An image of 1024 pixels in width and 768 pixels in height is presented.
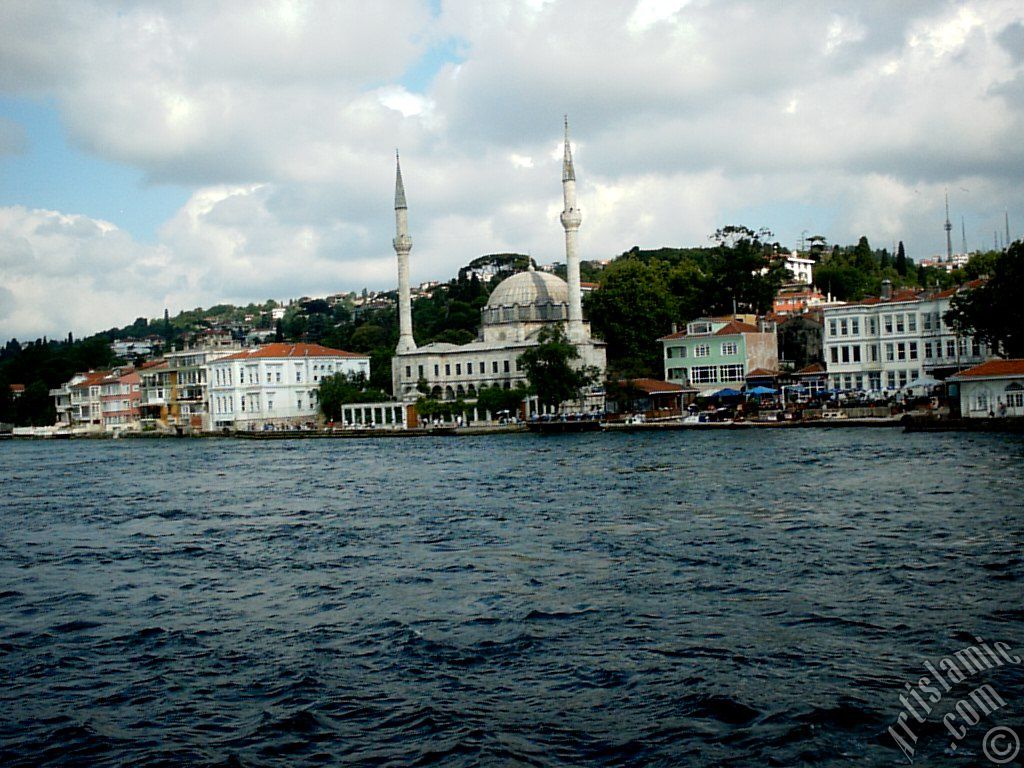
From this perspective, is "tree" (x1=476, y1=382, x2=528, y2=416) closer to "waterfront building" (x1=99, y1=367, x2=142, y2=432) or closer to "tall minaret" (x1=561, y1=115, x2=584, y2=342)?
"tall minaret" (x1=561, y1=115, x2=584, y2=342)

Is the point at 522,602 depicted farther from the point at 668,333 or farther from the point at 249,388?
A: the point at 249,388

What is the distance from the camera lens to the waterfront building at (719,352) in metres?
57.9

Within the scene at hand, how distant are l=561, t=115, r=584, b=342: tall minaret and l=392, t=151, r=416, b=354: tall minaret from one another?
1132 centimetres

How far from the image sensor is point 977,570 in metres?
13.9

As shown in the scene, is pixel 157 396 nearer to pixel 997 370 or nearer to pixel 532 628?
pixel 997 370

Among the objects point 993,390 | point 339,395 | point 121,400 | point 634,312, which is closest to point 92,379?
point 121,400

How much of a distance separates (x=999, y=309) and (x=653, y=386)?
1901 cm

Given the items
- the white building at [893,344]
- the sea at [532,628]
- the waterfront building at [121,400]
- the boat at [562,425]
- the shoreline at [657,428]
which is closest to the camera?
the sea at [532,628]

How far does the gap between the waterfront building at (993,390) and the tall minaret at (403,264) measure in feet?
127

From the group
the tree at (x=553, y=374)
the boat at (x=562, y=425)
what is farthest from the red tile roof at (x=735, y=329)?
the boat at (x=562, y=425)

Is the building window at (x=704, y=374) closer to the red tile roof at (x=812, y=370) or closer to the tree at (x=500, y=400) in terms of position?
the red tile roof at (x=812, y=370)

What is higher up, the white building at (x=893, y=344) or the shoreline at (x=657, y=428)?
the white building at (x=893, y=344)

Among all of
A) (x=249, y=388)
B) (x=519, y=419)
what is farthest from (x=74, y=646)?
(x=249, y=388)

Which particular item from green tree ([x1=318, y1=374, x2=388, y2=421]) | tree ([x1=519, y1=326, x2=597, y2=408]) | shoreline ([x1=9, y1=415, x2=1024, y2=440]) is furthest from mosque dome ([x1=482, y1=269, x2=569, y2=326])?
shoreline ([x1=9, y1=415, x2=1024, y2=440])
